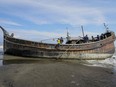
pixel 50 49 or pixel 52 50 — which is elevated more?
pixel 50 49

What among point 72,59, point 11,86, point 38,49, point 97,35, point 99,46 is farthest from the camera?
point 97,35

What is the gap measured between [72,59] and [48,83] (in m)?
13.7

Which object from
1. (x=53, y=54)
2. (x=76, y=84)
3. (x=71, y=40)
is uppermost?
(x=71, y=40)

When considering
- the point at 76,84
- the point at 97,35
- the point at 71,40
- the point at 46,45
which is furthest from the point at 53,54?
the point at 76,84

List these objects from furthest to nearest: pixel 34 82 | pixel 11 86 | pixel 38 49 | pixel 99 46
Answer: pixel 99 46
pixel 38 49
pixel 34 82
pixel 11 86

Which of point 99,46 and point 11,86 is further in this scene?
point 99,46

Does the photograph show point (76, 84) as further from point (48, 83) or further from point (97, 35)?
point (97, 35)

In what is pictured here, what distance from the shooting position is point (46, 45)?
21.6 meters

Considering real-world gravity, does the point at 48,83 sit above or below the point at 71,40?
below

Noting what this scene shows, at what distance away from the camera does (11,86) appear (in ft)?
27.6

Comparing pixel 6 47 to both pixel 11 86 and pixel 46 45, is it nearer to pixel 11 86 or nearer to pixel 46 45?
pixel 46 45

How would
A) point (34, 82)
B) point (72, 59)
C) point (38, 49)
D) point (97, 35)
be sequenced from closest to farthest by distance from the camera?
point (34, 82) < point (38, 49) < point (72, 59) < point (97, 35)

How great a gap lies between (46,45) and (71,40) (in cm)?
591

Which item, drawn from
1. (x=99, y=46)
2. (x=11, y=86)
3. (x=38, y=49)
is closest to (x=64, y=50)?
(x=38, y=49)
